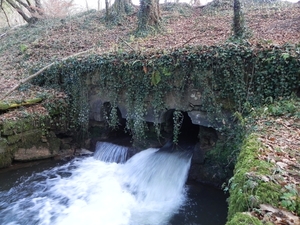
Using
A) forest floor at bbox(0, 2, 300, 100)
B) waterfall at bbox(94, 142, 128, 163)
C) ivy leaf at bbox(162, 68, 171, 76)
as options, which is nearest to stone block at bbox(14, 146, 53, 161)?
waterfall at bbox(94, 142, 128, 163)

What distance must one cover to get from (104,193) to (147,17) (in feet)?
26.1

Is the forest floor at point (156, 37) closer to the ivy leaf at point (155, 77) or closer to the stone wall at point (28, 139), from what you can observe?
the stone wall at point (28, 139)

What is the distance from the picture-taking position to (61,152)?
8.73 meters

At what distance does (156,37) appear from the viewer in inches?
411

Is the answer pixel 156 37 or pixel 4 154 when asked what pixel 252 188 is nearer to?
pixel 4 154

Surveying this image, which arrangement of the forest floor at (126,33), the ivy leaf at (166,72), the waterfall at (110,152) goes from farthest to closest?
1. the forest floor at (126,33)
2. the waterfall at (110,152)
3. the ivy leaf at (166,72)

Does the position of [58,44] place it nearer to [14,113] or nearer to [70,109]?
[70,109]

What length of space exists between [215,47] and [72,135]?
5.63 m

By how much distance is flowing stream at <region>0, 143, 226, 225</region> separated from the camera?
5.54m

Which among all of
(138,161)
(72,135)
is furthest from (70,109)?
(138,161)

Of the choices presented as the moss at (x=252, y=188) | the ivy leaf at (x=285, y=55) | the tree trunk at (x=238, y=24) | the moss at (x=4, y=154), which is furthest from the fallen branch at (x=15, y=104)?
the moss at (x=252, y=188)

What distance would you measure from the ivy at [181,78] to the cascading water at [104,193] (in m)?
1.11

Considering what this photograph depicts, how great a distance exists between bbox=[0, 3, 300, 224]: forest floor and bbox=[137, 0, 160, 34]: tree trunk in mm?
456

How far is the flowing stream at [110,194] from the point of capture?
5539mm
